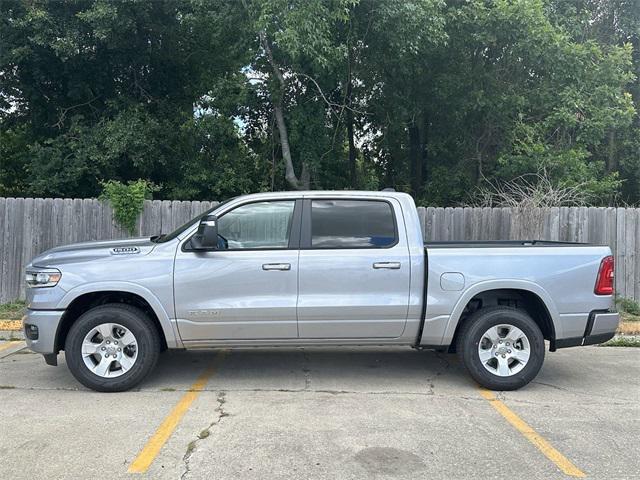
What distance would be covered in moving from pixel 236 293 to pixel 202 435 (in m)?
1.47

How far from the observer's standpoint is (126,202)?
1010cm

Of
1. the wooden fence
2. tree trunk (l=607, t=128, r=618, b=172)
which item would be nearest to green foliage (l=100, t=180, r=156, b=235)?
the wooden fence

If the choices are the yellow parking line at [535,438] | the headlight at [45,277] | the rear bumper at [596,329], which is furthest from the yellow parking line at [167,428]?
the rear bumper at [596,329]

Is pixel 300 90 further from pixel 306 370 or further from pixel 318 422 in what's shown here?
pixel 318 422

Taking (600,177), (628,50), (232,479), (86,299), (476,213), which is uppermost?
(628,50)

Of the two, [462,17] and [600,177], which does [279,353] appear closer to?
[462,17]

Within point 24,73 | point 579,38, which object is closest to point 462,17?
point 579,38

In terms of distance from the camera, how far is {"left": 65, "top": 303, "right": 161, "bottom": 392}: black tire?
5.45m

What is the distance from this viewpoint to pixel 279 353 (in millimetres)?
7242

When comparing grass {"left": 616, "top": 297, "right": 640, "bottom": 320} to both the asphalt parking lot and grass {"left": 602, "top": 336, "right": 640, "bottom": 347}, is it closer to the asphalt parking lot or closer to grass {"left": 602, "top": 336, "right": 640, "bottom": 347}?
grass {"left": 602, "top": 336, "right": 640, "bottom": 347}

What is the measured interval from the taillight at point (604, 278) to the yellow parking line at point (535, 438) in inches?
60.2

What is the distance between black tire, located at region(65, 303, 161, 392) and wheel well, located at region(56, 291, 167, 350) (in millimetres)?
144

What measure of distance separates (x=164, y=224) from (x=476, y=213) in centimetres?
575

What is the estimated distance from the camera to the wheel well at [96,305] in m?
5.59
